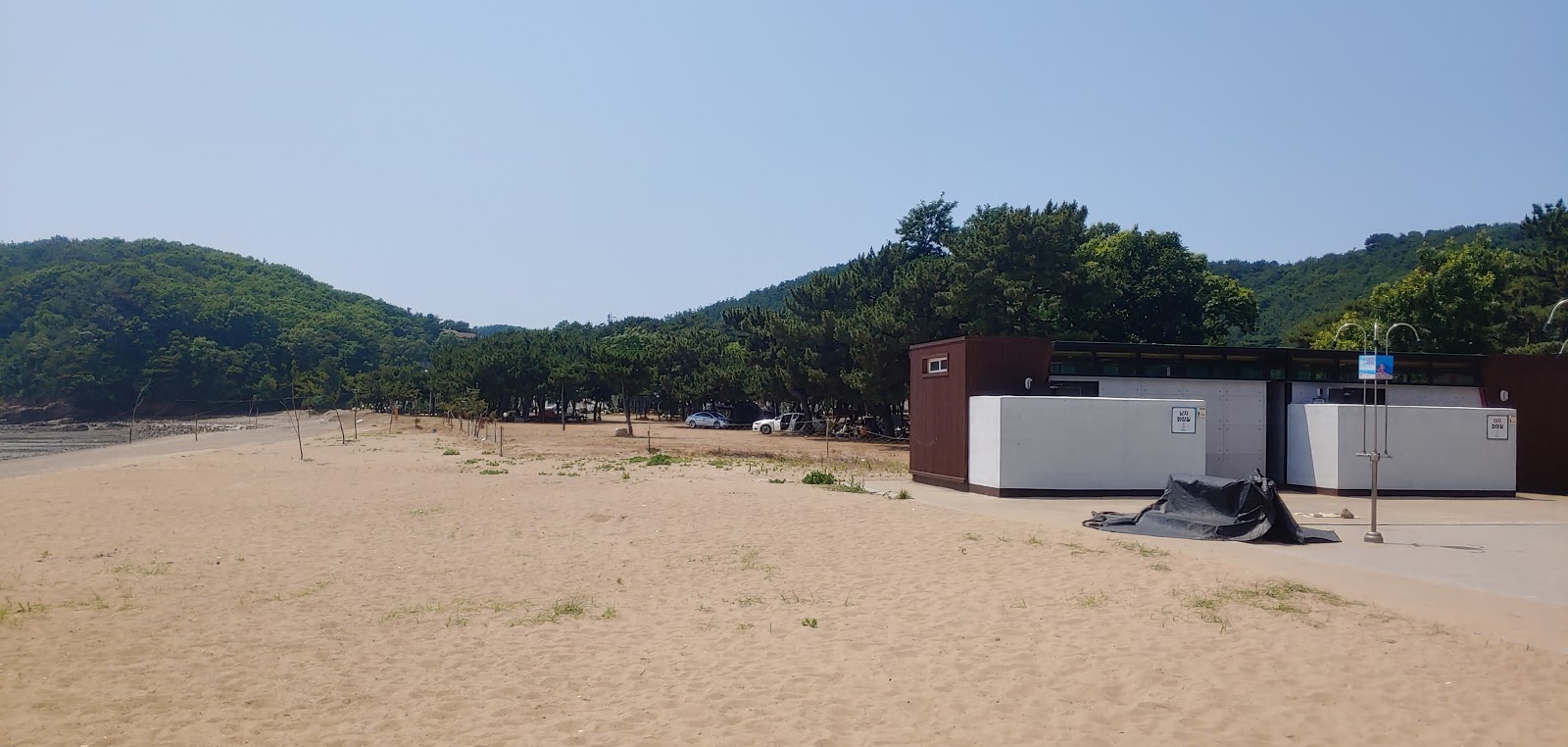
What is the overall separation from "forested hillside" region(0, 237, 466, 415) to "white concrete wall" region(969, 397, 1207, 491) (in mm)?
70021

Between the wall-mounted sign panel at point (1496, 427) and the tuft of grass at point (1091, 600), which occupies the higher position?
the wall-mounted sign panel at point (1496, 427)

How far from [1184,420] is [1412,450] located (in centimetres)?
601

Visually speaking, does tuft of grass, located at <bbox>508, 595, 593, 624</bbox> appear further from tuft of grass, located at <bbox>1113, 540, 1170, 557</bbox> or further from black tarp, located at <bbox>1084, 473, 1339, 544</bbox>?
black tarp, located at <bbox>1084, 473, 1339, 544</bbox>

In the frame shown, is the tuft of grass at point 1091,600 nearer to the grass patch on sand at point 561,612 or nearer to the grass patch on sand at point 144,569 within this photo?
the grass patch on sand at point 561,612

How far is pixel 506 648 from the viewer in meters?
7.27

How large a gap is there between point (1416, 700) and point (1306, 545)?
24.2 feet

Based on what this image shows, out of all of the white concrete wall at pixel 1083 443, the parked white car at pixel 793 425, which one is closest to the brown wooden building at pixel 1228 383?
the white concrete wall at pixel 1083 443

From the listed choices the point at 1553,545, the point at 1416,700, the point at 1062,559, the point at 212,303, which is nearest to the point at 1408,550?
the point at 1553,545

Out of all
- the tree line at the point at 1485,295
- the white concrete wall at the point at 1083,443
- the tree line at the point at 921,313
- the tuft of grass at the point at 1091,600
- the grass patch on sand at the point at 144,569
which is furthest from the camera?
the tree line at the point at 1485,295

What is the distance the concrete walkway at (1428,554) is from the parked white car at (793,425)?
1266 inches

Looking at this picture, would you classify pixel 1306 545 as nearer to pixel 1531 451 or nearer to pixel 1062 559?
pixel 1062 559

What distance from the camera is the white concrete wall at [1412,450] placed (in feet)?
66.8

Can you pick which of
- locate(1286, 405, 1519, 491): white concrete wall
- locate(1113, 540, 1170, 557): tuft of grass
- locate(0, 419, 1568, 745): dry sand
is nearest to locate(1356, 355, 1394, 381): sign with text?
locate(1113, 540, 1170, 557): tuft of grass

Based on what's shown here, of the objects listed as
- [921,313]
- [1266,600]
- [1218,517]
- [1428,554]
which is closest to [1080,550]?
[1266,600]
